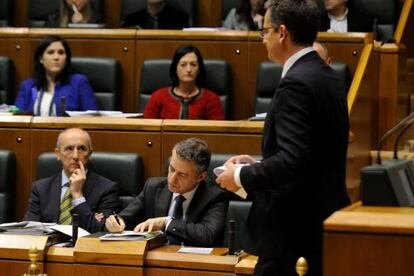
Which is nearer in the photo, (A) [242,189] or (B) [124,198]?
(A) [242,189]

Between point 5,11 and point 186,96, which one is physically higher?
point 5,11

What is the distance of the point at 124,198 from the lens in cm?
317

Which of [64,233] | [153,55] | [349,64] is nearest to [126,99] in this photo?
[153,55]

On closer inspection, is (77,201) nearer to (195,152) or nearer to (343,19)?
(195,152)

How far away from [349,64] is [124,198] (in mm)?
1363

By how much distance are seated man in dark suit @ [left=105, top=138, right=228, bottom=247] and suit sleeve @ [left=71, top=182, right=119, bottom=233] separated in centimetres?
9

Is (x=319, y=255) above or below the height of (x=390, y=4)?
below

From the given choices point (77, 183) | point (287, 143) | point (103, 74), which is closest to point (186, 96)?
point (103, 74)

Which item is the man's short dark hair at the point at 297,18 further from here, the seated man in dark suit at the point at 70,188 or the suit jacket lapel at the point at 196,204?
the seated man in dark suit at the point at 70,188

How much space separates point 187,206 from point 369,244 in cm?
142

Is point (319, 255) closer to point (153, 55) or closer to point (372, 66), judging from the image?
point (372, 66)

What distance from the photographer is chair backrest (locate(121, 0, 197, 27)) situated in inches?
195

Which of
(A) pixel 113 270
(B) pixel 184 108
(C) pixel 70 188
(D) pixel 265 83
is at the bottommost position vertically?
(A) pixel 113 270

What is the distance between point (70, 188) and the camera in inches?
122
